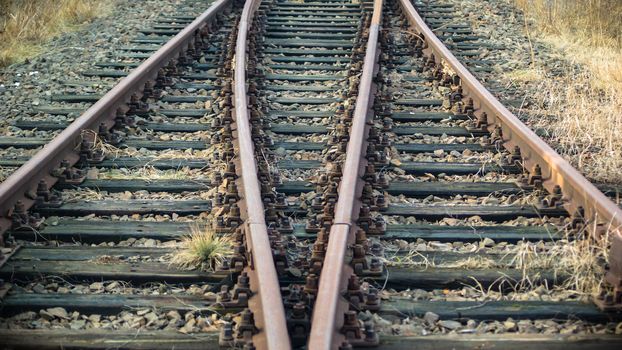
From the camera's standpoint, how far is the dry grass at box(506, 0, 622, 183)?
6387mm

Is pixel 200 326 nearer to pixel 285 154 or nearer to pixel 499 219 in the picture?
pixel 499 219

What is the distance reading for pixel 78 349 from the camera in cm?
386

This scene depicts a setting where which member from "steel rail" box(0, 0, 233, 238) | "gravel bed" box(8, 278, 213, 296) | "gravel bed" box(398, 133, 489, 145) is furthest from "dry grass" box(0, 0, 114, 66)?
"gravel bed" box(8, 278, 213, 296)

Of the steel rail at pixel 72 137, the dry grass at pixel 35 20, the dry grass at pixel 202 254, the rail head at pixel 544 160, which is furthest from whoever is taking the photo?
the dry grass at pixel 35 20

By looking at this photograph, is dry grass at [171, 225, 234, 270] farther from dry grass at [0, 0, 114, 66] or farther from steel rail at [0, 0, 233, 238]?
dry grass at [0, 0, 114, 66]

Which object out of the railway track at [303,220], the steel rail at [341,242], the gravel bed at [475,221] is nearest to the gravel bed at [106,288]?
the railway track at [303,220]

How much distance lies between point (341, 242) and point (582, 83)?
15.6 ft

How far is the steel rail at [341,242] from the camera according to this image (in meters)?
3.68

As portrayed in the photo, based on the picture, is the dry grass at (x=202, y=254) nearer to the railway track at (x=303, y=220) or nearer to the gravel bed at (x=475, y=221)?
the railway track at (x=303, y=220)

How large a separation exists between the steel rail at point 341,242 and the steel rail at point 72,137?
1.97m

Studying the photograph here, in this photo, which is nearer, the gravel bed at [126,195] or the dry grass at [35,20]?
the gravel bed at [126,195]

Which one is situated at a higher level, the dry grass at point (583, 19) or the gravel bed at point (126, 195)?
the dry grass at point (583, 19)

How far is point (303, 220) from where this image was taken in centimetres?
533

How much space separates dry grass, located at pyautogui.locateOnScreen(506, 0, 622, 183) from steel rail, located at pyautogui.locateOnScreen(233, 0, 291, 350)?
235cm
